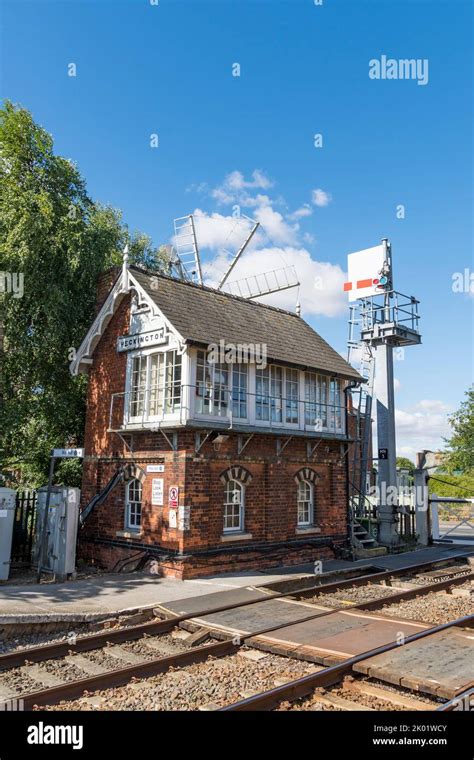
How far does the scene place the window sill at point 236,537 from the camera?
14008mm

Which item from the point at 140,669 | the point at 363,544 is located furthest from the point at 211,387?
the point at 363,544

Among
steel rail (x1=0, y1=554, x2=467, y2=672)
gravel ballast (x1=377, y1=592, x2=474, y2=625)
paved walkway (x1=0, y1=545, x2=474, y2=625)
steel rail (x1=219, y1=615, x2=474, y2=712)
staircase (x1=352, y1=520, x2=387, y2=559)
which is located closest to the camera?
steel rail (x1=219, y1=615, x2=474, y2=712)

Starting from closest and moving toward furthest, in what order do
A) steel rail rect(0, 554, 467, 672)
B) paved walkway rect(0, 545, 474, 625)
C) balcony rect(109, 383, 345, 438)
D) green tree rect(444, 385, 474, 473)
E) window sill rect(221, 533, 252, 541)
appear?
steel rail rect(0, 554, 467, 672) < paved walkway rect(0, 545, 474, 625) < balcony rect(109, 383, 345, 438) < window sill rect(221, 533, 252, 541) < green tree rect(444, 385, 474, 473)

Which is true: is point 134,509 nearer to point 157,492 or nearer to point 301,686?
point 157,492

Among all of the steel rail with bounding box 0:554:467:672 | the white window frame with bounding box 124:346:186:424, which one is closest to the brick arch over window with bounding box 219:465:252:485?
the white window frame with bounding box 124:346:186:424

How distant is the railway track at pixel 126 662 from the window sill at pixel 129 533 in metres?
4.94

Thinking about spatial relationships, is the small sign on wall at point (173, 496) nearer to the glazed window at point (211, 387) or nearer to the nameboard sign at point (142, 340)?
the glazed window at point (211, 387)

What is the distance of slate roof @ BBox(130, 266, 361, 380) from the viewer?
570 inches

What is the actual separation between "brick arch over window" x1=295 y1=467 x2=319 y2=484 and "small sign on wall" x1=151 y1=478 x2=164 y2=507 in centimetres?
429

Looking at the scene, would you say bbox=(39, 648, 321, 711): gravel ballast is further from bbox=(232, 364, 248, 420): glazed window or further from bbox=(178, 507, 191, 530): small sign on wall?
bbox=(232, 364, 248, 420): glazed window

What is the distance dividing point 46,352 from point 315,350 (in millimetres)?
8647

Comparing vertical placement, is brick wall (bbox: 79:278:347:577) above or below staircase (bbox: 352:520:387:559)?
above
